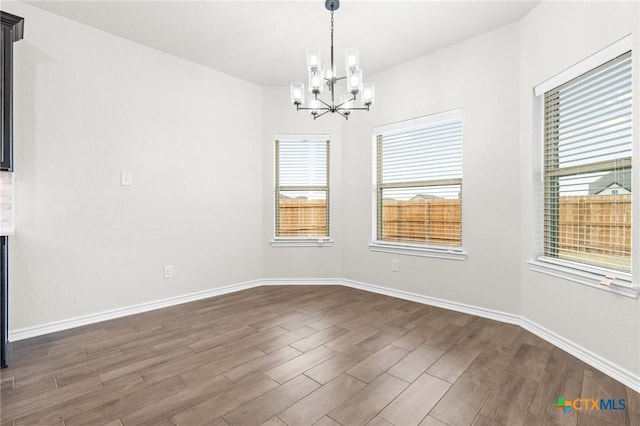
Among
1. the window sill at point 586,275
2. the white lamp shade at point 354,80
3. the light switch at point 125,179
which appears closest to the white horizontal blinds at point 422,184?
the window sill at point 586,275

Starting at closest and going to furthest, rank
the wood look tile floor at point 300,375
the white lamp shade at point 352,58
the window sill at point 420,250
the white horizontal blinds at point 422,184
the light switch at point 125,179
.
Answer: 1. the wood look tile floor at point 300,375
2. the white lamp shade at point 352,58
3. the light switch at point 125,179
4. the window sill at point 420,250
5. the white horizontal blinds at point 422,184

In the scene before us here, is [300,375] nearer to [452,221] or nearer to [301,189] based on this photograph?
[452,221]

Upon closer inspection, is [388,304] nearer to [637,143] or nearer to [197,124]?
[637,143]

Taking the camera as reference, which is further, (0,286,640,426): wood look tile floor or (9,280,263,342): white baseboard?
(9,280,263,342): white baseboard

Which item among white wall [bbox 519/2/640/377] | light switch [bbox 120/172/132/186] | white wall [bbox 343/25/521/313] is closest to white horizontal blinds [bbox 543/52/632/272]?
white wall [bbox 519/2/640/377]

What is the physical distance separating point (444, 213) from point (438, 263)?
561mm

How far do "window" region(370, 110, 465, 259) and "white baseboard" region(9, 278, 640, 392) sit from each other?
531mm

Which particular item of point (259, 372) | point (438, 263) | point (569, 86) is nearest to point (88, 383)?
point (259, 372)

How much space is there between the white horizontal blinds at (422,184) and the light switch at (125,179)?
9.37 feet

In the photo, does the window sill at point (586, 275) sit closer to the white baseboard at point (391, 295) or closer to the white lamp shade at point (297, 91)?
the white baseboard at point (391, 295)

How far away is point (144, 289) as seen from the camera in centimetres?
326

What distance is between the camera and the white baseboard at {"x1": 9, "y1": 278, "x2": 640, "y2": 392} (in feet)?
6.70

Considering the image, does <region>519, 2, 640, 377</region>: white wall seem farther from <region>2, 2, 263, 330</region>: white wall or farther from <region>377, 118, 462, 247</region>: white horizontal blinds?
<region>2, 2, 263, 330</region>: white wall

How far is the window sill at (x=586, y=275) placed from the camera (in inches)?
76.2
